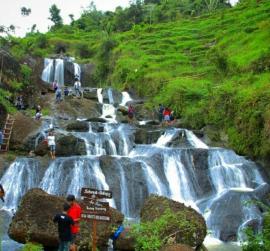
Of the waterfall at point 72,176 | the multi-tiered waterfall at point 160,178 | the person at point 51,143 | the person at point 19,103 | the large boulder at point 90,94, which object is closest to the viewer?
the multi-tiered waterfall at point 160,178

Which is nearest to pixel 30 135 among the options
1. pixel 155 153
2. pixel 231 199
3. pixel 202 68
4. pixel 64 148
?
pixel 64 148

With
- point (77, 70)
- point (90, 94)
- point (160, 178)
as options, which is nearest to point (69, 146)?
point (160, 178)

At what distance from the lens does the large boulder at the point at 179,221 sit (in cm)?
1180

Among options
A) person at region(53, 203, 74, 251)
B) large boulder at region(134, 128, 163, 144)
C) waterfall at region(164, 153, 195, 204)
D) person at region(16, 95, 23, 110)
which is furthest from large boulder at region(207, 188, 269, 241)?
person at region(16, 95, 23, 110)

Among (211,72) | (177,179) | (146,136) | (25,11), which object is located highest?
(25,11)

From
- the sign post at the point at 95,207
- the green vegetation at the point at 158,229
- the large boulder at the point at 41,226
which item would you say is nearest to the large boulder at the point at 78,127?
the large boulder at the point at 41,226

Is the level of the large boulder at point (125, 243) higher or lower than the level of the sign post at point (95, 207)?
lower

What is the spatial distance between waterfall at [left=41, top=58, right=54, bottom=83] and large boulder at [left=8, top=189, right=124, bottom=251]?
3095 centimetres

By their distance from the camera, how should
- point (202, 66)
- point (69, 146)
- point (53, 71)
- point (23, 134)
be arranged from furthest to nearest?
1. point (53, 71)
2. point (202, 66)
3. point (23, 134)
4. point (69, 146)

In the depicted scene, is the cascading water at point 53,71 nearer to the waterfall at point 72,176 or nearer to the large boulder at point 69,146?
the large boulder at point 69,146

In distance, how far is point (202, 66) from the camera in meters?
38.3

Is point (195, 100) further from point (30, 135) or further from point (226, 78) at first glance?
point (30, 135)

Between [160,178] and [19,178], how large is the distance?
6158mm

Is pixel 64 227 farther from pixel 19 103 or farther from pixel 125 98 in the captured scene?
pixel 125 98
